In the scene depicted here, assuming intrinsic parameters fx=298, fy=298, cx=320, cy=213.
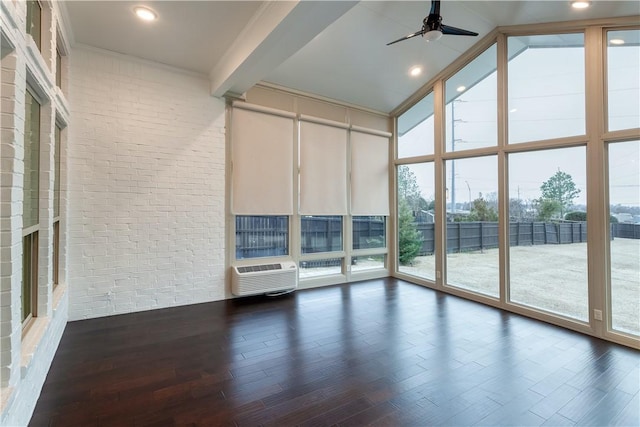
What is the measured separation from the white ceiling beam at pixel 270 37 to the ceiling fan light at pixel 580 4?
2.66 metres

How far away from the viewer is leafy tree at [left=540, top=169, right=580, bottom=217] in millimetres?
3535

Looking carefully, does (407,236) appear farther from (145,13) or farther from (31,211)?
(31,211)

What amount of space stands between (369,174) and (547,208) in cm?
273

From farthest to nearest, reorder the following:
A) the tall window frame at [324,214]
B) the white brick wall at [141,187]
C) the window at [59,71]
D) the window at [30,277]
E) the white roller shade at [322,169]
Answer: the white roller shade at [322,169] < the tall window frame at [324,214] < the white brick wall at [141,187] < the window at [59,71] < the window at [30,277]

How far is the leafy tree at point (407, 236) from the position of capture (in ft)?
18.0

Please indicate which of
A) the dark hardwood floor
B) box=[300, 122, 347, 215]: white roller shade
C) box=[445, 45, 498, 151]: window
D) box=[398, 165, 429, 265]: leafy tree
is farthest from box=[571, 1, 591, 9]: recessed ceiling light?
the dark hardwood floor

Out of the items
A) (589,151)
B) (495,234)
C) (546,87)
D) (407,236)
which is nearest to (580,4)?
(546,87)

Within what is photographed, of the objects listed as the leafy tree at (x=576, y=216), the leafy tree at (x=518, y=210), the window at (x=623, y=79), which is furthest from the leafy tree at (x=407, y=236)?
the window at (x=623, y=79)

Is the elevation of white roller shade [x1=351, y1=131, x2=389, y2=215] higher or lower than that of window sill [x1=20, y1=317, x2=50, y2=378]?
higher

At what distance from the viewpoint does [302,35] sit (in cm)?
268

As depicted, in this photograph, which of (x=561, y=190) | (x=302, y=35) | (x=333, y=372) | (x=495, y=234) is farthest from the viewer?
(x=495, y=234)

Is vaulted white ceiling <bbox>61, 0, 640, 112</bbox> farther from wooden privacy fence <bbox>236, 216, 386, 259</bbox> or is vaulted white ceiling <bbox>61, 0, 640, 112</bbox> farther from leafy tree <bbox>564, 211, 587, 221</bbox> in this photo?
leafy tree <bbox>564, 211, 587, 221</bbox>

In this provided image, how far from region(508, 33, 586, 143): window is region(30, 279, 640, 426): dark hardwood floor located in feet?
7.82

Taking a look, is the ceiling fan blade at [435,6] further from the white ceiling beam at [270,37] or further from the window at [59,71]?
the window at [59,71]
